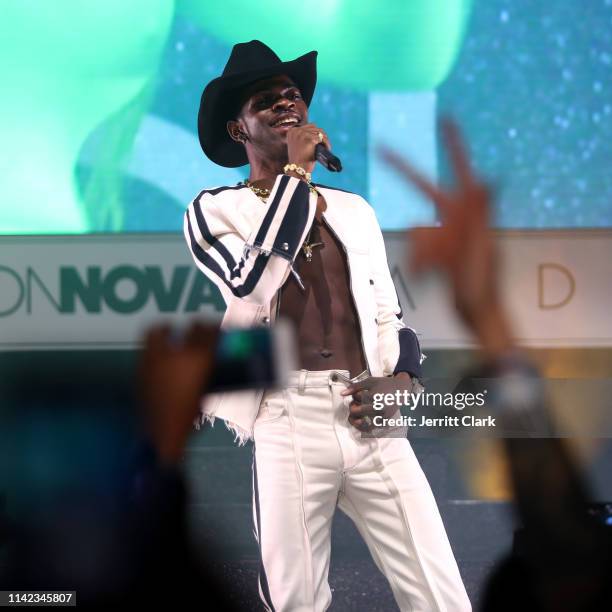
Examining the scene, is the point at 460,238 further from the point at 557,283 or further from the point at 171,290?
the point at 171,290

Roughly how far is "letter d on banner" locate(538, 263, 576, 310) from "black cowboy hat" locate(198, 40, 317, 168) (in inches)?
38.5

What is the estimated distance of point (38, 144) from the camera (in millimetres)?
3154

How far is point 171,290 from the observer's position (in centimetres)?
314

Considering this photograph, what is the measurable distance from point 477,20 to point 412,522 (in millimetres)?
1775

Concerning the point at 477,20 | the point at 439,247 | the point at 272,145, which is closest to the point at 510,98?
the point at 477,20

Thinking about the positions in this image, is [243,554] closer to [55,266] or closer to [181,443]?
[181,443]

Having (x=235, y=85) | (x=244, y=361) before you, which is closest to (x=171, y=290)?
(x=244, y=361)

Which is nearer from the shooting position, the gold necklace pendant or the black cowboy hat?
the gold necklace pendant

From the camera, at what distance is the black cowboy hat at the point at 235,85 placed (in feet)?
8.00

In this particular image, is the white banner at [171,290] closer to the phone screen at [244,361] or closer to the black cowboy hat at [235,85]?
the phone screen at [244,361]

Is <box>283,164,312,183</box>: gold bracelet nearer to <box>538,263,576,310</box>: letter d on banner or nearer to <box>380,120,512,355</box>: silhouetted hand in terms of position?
<box>380,120,512,355</box>: silhouetted hand

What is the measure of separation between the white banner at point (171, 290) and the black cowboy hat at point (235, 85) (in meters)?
0.62

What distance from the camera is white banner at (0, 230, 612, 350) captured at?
10.1 feet

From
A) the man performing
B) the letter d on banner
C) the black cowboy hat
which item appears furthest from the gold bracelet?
the letter d on banner
